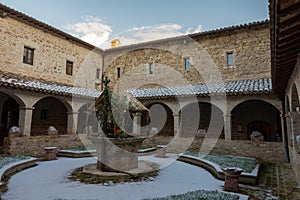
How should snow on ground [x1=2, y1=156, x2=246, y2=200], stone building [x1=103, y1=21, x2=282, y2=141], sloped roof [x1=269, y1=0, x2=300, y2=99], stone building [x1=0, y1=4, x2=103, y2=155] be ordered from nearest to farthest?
sloped roof [x1=269, y1=0, x2=300, y2=99], snow on ground [x1=2, y1=156, x2=246, y2=200], stone building [x1=0, y1=4, x2=103, y2=155], stone building [x1=103, y1=21, x2=282, y2=141]

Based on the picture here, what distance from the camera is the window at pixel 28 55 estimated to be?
516 inches

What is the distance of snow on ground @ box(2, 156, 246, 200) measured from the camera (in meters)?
4.46

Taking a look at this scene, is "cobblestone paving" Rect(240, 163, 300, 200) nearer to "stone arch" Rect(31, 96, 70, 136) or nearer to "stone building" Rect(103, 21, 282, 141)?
"stone building" Rect(103, 21, 282, 141)

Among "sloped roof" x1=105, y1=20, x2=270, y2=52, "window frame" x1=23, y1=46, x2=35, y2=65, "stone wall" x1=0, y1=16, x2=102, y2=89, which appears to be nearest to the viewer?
"stone wall" x1=0, y1=16, x2=102, y2=89

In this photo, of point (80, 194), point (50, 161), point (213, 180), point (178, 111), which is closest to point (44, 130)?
point (50, 161)

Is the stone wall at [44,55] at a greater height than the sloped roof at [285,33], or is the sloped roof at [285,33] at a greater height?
the stone wall at [44,55]

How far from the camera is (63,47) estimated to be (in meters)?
15.3

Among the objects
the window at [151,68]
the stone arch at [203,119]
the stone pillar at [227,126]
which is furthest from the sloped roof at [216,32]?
the stone pillar at [227,126]

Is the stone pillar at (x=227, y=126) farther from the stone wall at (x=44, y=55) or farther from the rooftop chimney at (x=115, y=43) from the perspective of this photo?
the rooftop chimney at (x=115, y=43)

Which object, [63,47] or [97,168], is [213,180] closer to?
[97,168]

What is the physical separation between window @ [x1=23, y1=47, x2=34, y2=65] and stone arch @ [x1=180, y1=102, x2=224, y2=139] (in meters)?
10.0

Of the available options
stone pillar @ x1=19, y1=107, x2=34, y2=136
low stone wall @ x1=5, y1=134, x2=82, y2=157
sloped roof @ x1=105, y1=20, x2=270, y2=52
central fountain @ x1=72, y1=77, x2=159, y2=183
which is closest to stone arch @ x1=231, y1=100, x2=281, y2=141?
sloped roof @ x1=105, y1=20, x2=270, y2=52

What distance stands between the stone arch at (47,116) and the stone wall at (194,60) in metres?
5.01

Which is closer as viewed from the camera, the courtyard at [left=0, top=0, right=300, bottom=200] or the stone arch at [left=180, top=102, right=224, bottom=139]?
the courtyard at [left=0, top=0, right=300, bottom=200]
